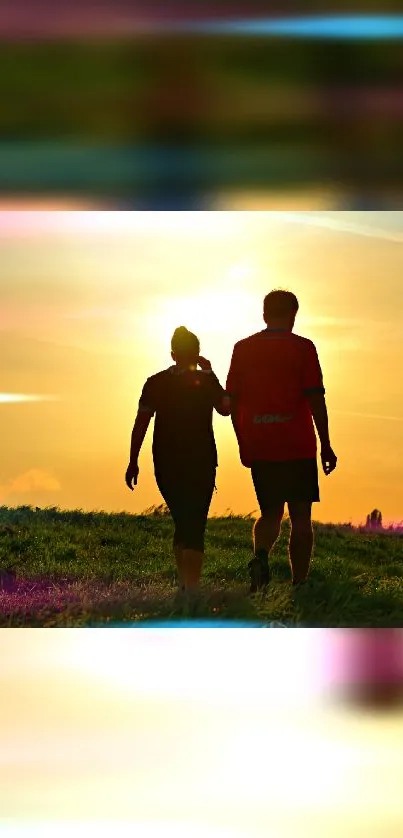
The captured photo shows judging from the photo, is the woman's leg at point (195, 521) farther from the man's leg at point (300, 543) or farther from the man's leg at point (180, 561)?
the man's leg at point (300, 543)

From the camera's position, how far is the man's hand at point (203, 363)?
4.23 m

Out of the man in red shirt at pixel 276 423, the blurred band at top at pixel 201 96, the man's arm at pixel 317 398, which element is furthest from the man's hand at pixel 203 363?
the blurred band at top at pixel 201 96

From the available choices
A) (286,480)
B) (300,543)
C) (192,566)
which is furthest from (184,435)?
(300,543)

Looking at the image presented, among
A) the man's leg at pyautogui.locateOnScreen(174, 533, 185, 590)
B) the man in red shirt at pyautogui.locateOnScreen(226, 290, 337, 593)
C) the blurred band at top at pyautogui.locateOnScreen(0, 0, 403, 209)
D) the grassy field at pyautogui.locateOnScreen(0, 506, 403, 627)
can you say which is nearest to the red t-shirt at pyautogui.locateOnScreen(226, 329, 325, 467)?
the man in red shirt at pyautogui.locateOnScreen(226, 290, 337, 593)

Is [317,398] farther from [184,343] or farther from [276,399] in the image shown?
[184,343]

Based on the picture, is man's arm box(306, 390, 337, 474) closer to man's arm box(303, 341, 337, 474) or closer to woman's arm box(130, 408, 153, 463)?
man's arm box(303, 341, 337, 474)

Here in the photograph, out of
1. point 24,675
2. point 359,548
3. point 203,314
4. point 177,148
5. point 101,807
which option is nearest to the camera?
point 101,807

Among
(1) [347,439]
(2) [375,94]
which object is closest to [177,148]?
(2) [375,94]

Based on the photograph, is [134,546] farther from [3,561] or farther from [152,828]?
[152,828]

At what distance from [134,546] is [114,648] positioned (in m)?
1.60

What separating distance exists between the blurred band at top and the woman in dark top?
1.31 m

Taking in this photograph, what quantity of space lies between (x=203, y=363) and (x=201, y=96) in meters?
2.39

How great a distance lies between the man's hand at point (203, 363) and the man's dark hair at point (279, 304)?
31 centimetres

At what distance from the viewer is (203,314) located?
461cm
